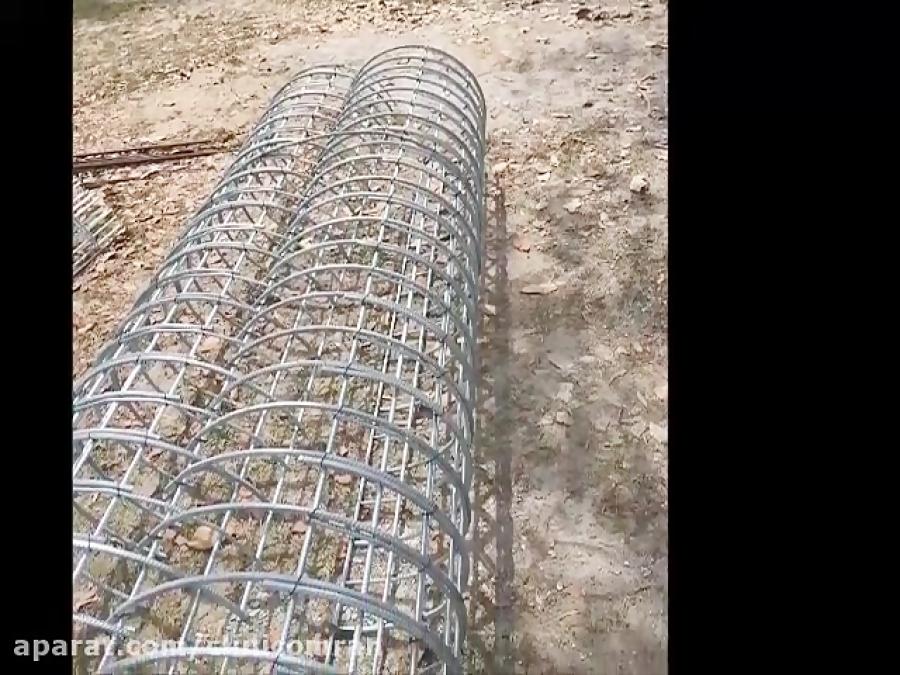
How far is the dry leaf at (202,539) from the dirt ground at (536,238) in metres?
1.30

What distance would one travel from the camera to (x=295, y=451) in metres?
2.93

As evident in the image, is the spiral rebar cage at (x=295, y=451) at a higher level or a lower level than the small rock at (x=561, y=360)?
lower

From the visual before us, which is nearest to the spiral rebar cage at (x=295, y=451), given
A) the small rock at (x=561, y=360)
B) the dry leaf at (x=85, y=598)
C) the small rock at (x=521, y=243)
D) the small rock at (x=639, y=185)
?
the dry leaf at (x=85, y=598)

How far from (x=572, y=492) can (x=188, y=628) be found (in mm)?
2112

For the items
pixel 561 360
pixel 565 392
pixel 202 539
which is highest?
pixel 561 360

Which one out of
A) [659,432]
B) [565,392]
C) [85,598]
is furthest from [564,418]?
[85,598]

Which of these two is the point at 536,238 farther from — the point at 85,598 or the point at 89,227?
the point at 85,598

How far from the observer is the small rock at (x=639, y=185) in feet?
21.5

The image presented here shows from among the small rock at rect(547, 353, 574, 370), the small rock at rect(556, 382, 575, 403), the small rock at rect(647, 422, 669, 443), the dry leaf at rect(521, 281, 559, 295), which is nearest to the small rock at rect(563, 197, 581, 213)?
the dry leaf at rect(521, 281, 559, 295)

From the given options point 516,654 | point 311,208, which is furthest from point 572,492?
point 311,208

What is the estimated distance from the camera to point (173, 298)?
13.6ft

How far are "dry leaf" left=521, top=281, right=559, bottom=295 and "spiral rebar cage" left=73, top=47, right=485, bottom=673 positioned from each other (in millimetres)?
606

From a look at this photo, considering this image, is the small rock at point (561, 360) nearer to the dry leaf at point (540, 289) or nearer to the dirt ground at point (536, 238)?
the dirt ground at point (536, 238)

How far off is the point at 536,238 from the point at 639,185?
976 millimetres
